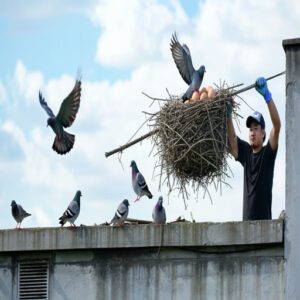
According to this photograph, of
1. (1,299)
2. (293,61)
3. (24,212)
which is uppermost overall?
(293,61)

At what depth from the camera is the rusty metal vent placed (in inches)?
584

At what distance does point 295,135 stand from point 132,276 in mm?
2064

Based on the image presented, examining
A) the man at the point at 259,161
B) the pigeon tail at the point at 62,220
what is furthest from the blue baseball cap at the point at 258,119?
the pigeon tail at the point at 62,220

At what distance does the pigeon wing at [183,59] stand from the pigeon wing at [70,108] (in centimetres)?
180

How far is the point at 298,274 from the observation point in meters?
13.7

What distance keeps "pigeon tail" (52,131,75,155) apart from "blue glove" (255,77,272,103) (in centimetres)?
322

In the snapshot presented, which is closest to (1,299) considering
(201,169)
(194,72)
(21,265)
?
(21,265)

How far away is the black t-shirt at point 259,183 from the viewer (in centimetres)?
1451

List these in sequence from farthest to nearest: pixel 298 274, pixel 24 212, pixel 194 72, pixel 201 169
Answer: pixel 194 72 < pixel 24 212 < pixel 201 169 < pixel 298 274

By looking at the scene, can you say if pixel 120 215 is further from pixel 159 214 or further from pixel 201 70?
pixel 201 70

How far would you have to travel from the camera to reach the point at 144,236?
47.1 ft

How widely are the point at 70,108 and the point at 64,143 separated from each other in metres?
0.48

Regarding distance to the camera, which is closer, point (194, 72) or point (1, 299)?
point (1, 299)

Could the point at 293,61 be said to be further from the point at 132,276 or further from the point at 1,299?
the point at 1,299
